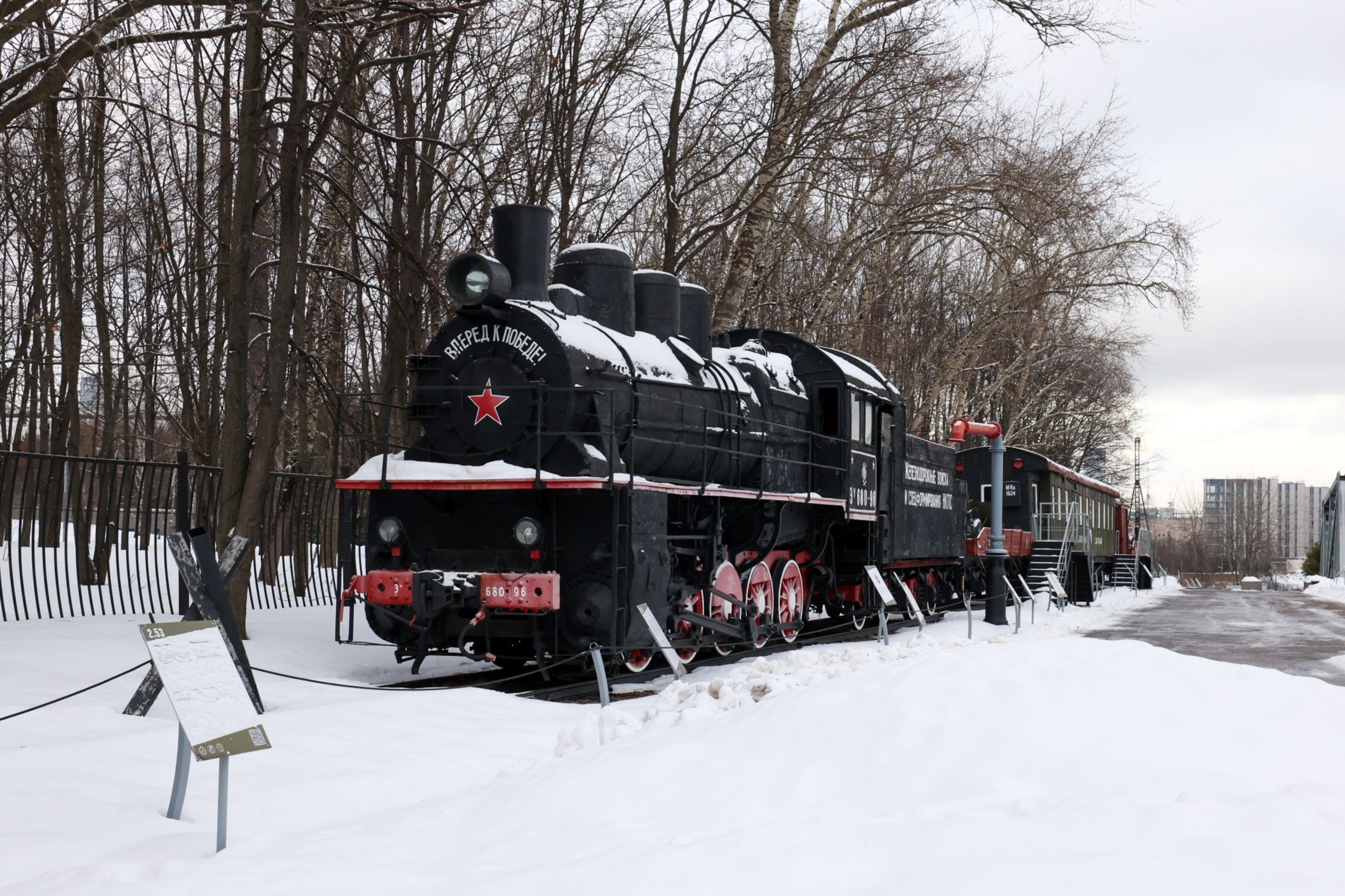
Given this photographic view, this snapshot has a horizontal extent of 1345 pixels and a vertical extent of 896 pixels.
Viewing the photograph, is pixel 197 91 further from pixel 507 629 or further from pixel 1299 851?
pixel 1299 851

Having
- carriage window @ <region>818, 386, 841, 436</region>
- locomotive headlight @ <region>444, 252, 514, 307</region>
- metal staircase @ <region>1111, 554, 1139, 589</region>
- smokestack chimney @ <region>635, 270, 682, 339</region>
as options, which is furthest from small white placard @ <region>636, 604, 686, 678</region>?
metal staircase @ <region>1111, 554, 1139, 589</region>

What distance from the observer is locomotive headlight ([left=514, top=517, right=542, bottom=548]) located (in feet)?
33.6

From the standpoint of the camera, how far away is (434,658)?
42.4 feet

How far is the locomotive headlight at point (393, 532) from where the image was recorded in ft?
35.7

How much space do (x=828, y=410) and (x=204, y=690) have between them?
10720mm

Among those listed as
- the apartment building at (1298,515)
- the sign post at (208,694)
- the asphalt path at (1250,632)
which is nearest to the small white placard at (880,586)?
the asphalt path at (1250,632)

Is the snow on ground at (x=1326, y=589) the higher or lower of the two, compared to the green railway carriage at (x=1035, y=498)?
lower

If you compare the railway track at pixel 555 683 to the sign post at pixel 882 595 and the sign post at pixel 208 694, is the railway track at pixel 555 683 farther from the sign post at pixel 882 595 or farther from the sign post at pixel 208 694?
the sign post at pixel 208 694

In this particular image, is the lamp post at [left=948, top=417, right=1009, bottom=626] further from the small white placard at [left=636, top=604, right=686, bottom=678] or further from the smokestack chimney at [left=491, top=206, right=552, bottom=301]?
the smokestack chimney at [left=491, top=206, right=552, bottom=301]

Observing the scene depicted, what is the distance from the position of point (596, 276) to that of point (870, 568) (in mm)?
5408

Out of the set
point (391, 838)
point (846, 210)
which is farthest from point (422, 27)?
point (846, 210)

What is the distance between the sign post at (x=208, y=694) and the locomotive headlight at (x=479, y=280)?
18.3 ft

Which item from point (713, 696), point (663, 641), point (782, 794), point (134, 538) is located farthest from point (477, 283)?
point (134, 538)

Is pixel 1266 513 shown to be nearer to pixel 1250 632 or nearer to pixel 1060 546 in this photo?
pixel 1060 546
